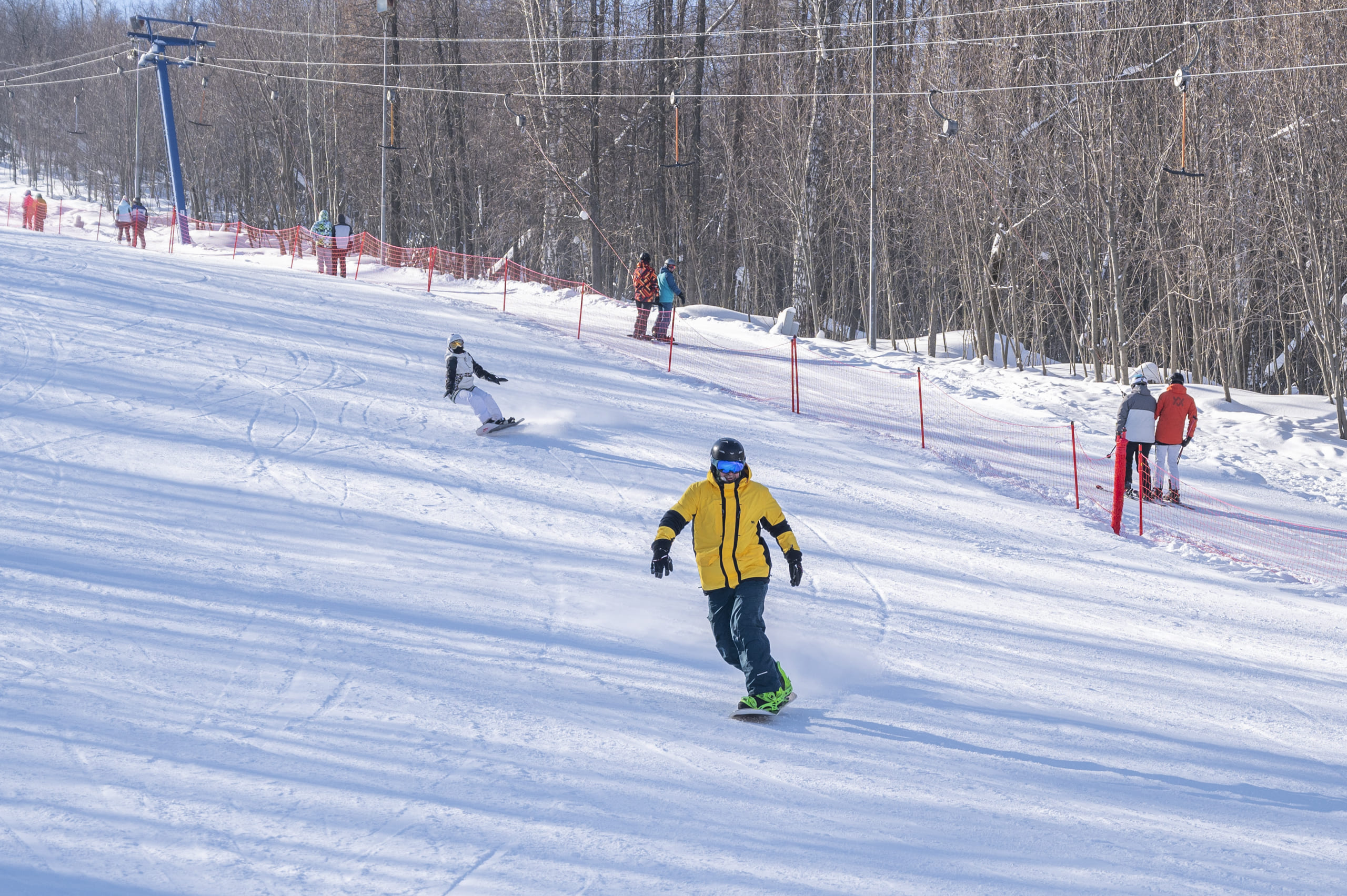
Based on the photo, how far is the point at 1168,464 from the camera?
45.5ft

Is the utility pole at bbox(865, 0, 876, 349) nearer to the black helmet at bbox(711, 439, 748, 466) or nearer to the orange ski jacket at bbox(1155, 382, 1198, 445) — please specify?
the orange ski jacket at bbox(1155, 382, 1198, 445)

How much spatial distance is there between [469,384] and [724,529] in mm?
7940

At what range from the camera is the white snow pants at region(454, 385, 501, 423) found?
1361cm

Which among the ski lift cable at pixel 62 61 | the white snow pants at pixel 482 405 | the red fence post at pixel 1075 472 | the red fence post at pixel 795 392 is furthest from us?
the ski lift cable at pixel 62 61

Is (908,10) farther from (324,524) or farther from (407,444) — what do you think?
(324,524)

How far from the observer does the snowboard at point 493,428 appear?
13609 millimetres

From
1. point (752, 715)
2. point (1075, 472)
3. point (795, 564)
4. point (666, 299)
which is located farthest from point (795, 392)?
point (752, 715)

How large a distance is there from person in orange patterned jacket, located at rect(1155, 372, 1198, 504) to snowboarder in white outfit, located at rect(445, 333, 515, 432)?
26.7 feet

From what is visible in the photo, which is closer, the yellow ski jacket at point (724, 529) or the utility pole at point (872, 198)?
the yellow ski jacket at point (724, 529)

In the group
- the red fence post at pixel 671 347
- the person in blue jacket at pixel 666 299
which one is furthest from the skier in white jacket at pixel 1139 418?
the person in blue jacket at pixel 666 299

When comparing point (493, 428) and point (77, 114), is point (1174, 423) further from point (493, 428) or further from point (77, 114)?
point (77, 114)

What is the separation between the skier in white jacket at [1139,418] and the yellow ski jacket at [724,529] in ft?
27.7

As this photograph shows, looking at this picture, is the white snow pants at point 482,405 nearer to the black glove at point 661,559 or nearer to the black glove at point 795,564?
the black glove at point 661,559

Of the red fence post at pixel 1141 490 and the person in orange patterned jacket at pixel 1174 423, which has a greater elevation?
the person in orange patterned jacket at pixel 1174 423
